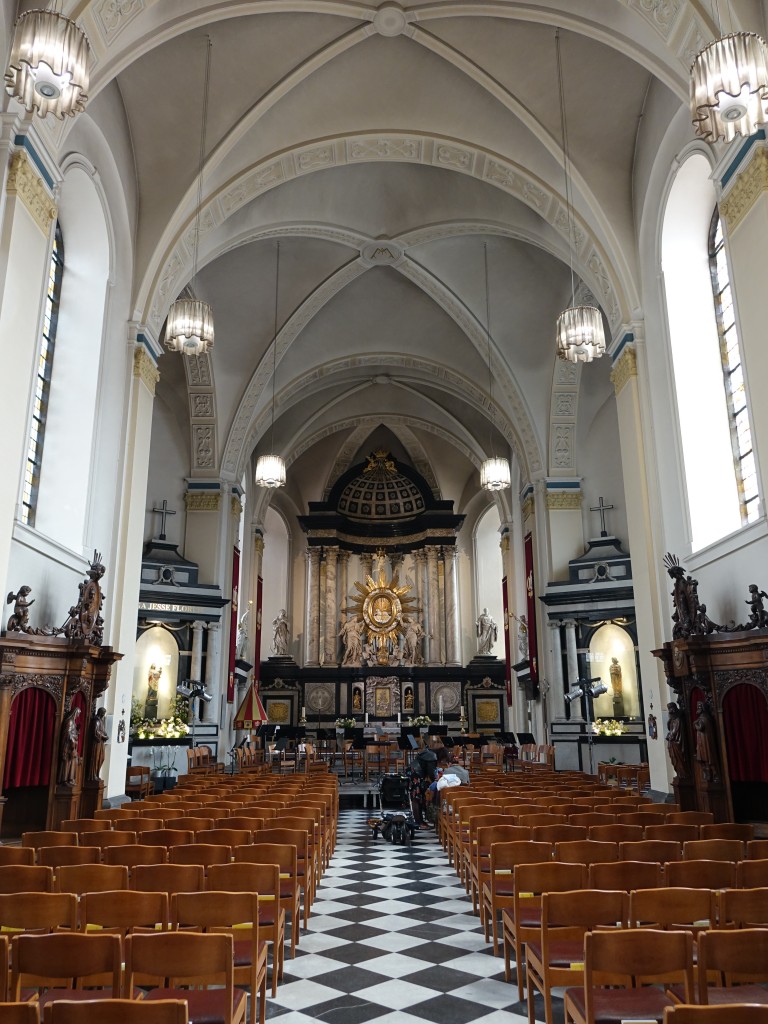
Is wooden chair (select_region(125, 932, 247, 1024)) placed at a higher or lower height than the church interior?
lower

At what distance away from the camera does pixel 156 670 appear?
19.2 m

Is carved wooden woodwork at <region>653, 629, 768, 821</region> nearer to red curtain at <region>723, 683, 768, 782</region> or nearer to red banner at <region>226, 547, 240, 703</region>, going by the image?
red curtain at <region>723, 683, 768, 782</region>

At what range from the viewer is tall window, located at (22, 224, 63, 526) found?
10927mm

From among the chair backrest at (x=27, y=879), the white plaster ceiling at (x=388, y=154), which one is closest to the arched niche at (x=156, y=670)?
the white plaster ceiling at (x=388, y=154)

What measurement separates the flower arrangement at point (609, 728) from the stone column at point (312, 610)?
14262 mm

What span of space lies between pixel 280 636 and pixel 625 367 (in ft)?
67.9

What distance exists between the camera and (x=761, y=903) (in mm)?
3820

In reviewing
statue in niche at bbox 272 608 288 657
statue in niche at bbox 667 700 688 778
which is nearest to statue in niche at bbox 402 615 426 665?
statue in niche at bbox 272 608 288 657

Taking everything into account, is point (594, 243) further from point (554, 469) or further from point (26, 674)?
point (26, 674)

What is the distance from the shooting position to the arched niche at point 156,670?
18.7 meters

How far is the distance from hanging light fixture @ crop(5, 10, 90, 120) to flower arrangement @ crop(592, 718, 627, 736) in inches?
630

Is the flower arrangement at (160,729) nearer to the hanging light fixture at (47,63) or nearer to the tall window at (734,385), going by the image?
the tall window at (734,385)

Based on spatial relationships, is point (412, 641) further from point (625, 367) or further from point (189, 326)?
point (189, 326)

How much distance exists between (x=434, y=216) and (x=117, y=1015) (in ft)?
53.8
